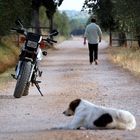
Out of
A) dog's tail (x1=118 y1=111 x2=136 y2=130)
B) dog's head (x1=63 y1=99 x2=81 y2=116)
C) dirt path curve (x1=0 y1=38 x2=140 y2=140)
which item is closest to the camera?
dirt path curve (x1=0 y1=38 x2=140 y2=140)

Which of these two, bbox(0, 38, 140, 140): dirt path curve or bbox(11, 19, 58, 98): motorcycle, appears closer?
bbox(0, 38, 140, 140): dirt path curve

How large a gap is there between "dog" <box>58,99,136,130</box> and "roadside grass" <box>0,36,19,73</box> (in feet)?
58.5

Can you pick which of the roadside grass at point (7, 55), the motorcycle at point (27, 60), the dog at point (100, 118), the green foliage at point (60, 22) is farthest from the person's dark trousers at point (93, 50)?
the green foliage at point (60, 22)

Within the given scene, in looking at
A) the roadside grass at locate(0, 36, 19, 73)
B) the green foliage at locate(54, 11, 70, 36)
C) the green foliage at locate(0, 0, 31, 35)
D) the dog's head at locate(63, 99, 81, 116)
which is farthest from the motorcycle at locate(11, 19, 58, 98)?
the green foliage at locate(54, 11, 70, 36)

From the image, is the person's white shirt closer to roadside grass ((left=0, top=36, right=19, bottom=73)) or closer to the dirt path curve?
the dirt path curve

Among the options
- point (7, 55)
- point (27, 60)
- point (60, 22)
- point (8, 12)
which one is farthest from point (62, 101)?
point (60, 22)

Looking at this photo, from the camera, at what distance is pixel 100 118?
10344 millimetres

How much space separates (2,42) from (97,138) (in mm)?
29334

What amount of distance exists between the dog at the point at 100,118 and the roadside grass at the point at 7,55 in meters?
17.8

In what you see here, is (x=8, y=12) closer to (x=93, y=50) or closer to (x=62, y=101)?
(x=93, y=50)

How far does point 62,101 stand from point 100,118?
451cm

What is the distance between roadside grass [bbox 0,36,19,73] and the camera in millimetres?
30719

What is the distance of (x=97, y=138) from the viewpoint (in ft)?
32.1

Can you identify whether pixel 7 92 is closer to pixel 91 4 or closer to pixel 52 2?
pixel 52 2
